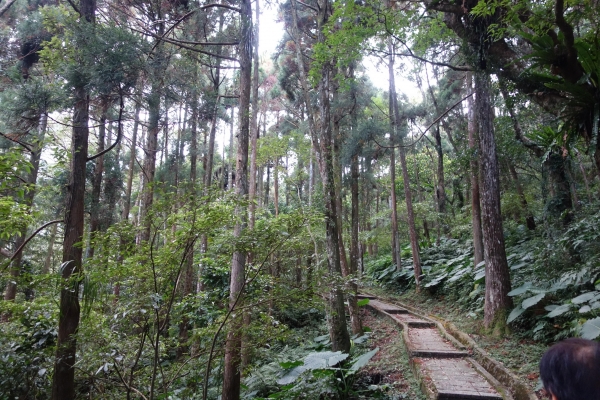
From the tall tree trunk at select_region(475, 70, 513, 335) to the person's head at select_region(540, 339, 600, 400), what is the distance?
5.28 m

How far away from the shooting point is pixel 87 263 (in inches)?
146

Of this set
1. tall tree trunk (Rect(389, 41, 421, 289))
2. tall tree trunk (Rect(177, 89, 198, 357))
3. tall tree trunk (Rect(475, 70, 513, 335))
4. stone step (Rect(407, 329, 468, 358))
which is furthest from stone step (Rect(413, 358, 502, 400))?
tall tree trunk (Rect(389, 41, 421, 289))

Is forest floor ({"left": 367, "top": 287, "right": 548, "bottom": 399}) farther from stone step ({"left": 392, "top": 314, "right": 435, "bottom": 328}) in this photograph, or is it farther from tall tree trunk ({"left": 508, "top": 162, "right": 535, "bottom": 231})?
tall tree trunk ({"left": 508, "top": 162, "right": 535, "bottom": 231})

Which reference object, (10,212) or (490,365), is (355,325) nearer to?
(490,365)

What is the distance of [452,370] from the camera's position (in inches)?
208

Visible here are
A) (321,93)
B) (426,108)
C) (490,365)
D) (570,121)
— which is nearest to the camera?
(570,121)

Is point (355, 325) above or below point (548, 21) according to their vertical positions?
below

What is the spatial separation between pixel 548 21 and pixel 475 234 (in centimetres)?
666

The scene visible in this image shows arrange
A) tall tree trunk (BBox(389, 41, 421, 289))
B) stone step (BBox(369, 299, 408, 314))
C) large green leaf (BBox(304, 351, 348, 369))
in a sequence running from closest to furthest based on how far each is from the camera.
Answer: large green leaf (BBox(304, 351, 348, 369)) < stone step (BBox(369, 299, 408, 314)) < tall tree trunk (BBox(389, 41, 421, 289))

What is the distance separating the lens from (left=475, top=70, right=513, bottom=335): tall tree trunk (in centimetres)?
600

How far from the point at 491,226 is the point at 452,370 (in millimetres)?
2542

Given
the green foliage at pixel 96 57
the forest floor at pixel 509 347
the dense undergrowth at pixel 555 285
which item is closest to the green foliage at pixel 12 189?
the green foliage at pixel 96 57

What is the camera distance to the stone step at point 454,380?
431 cm

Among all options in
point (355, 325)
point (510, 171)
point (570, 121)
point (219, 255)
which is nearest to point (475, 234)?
point (510, 171)
